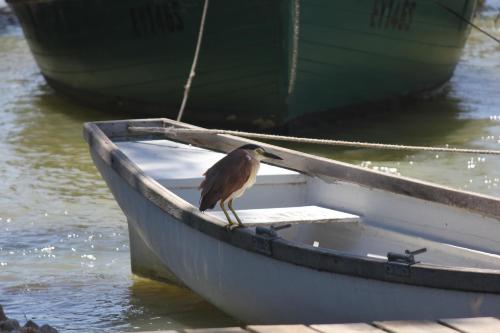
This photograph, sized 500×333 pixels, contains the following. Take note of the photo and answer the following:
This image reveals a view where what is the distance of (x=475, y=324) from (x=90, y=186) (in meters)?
5.89

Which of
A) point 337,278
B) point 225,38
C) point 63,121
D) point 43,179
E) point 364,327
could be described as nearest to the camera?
point 364,327

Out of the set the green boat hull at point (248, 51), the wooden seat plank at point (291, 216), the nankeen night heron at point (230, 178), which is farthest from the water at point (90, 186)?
the nankeen night heron at point (230, 178)

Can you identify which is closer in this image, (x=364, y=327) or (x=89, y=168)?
(x=364, y=327)

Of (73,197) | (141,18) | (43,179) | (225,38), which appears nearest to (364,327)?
(73,197)

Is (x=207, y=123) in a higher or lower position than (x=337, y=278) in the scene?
lower

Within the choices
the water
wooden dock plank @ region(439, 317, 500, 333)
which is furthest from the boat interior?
wooden dock plank @ region(439, 317, 500, 333)

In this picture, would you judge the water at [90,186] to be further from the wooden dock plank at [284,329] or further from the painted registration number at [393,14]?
the wooden dock plank at [284,329]

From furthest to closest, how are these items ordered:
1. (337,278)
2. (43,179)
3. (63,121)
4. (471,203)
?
1. (63,121)
2. (43,179)
3. (471,203)
4. (337,278)

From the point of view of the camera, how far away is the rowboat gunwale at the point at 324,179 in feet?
14.6

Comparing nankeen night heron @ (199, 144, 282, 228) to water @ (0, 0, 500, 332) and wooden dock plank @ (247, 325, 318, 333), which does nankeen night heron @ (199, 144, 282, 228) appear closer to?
water @ (0, 0, 500, 332)

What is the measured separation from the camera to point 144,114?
41.5ft

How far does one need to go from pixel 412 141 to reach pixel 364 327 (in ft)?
→ 25.2

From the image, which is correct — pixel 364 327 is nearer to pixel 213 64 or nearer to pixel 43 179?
pixel 43 179

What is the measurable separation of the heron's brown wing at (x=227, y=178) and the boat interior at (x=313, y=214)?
30cm
